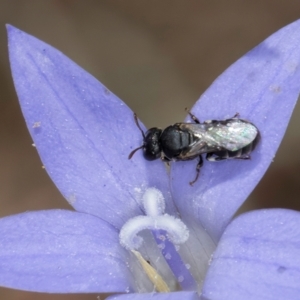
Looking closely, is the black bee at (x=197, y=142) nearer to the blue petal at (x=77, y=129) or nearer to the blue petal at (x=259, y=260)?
the blue petal at (x=77, y=129)

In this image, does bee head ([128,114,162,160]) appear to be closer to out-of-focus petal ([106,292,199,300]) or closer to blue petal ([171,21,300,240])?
blue petal ([171,21,300,240])

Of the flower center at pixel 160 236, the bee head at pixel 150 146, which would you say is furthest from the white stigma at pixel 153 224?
the bee head at pixel 150 146

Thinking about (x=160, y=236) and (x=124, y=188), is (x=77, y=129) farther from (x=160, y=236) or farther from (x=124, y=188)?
(x=160, y=236)

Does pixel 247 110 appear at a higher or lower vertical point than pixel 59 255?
higher

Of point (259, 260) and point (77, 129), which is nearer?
point (259, 260)

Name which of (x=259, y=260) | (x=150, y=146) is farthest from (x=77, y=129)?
(x=259, y=260)

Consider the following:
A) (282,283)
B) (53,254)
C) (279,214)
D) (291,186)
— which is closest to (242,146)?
(279,214)
